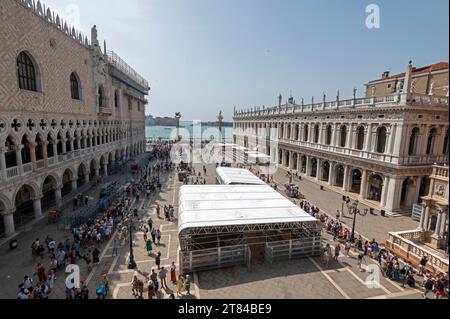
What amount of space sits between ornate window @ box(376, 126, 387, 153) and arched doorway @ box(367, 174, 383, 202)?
9.90ft

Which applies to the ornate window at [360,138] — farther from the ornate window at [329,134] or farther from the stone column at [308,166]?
the stone column at [308,166]

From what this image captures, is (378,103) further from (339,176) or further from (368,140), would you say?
(339,176)

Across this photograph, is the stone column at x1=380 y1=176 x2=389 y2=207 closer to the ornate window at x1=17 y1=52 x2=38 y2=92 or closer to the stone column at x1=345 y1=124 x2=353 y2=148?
the stone column at x1=345 y1=124 x2=353 y2=148

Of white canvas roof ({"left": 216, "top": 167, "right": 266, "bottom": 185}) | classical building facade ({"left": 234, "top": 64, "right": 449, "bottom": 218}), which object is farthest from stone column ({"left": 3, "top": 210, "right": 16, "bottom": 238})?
classical building facade ({"left": 234, "top": 64, "right": 449, "bottom": 218})

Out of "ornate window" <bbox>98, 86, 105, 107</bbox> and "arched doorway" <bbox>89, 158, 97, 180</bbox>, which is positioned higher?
"ornate window" <bbox>98, 86, 105, 107</bbox>

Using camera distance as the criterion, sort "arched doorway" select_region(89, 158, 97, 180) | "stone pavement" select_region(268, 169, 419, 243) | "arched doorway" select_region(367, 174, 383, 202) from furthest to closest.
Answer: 1. "arched doorway" select_region(89, 158, 97, 180)
2. "arched doorway" select_region(367, 174, 383, 202)
3. "stone pavement" select_region(268, 169, 419, 243)

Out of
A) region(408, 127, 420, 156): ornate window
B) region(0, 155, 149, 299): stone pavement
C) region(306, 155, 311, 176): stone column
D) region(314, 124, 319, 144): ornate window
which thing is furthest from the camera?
region(306, 155, 311, 176): stone column

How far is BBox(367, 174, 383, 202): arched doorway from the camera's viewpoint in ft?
78.6

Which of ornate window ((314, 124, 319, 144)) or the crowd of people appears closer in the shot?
the crowd of people

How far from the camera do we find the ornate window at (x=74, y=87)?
80.0 ft

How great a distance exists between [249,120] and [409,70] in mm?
40434

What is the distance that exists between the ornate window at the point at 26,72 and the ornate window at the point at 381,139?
29.4 meters

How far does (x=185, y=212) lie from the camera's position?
1373 centimetres

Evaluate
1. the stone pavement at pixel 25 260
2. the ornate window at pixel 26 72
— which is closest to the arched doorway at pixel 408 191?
the stone pavement at pixel 25 260
